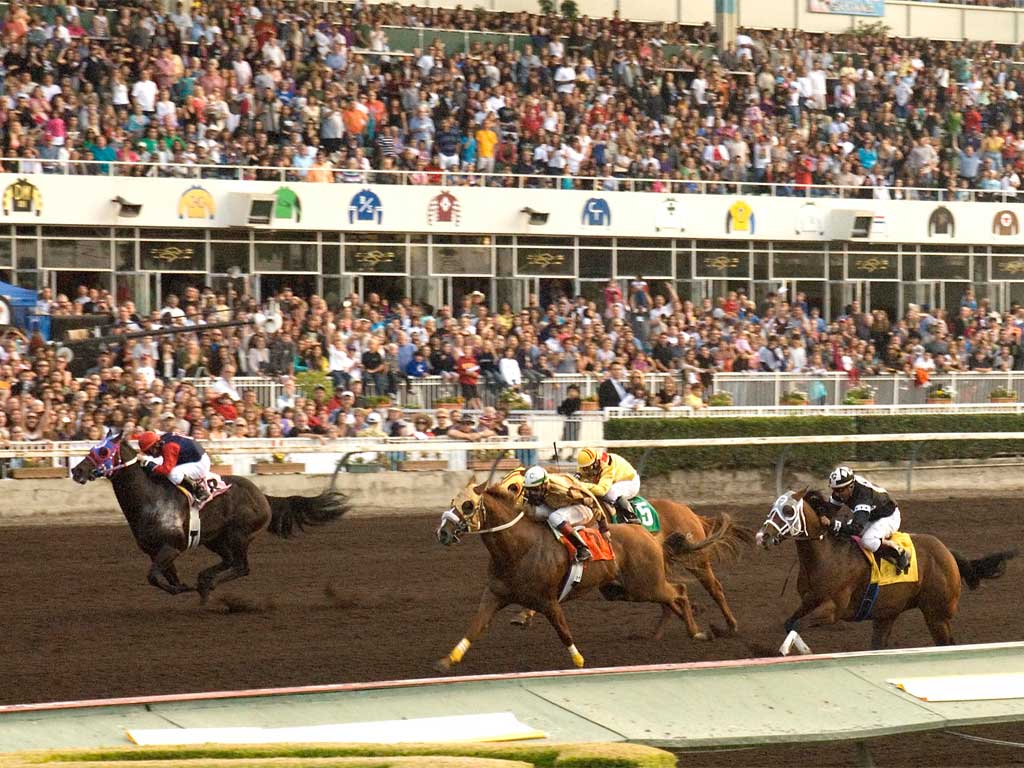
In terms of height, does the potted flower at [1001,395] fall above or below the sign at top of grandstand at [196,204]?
below

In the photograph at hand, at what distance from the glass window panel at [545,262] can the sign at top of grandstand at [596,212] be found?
0.58 meters

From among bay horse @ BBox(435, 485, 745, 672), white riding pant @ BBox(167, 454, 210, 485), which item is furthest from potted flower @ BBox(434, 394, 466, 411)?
bay horse @ BBox(435, 485, 745, 672)

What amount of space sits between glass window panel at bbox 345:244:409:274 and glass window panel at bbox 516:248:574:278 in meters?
1.89

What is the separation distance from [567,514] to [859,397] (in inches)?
479

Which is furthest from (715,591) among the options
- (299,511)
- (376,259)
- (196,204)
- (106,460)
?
(376,259)

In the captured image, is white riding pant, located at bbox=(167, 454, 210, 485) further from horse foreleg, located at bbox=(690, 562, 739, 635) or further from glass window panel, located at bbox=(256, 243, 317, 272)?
glass window panel, located at bbox=(256, 243, 317, 272)

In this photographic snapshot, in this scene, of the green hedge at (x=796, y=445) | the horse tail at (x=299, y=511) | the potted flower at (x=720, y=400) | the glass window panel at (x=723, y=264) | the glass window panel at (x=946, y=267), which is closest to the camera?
the horse tail at (x=299, y=511)

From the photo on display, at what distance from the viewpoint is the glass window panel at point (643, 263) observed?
80.0 feet

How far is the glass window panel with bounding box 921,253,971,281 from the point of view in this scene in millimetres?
27188

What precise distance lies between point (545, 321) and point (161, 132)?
561cm

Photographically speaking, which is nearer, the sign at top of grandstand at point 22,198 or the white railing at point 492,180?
the sign at top of grandstand at point 22,198

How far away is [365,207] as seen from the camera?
21.9 metres

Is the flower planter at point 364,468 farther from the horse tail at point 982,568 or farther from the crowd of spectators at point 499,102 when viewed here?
the horse tail at point 982,568

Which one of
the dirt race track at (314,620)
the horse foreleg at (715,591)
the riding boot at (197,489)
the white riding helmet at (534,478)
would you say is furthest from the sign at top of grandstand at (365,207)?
the white riding helmet at (534,478)
